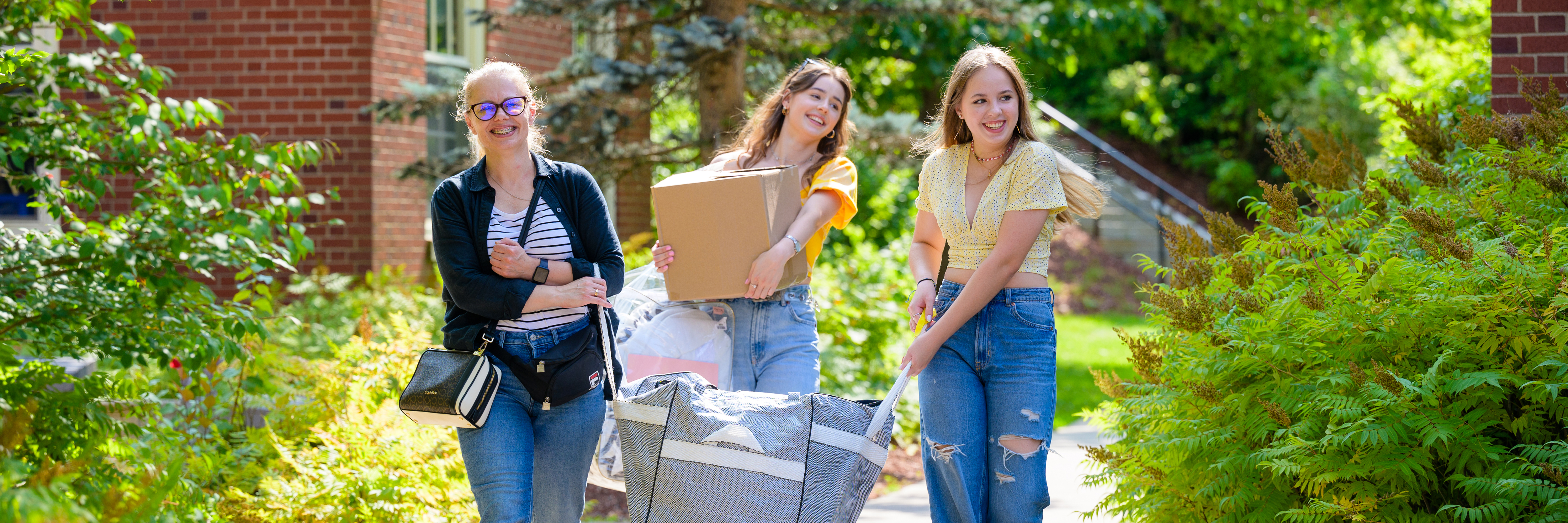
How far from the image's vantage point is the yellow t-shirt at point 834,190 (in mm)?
3504

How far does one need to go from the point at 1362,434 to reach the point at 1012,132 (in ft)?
3.81

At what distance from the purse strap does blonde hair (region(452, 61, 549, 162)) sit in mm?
443

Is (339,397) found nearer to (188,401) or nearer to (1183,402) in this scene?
(188,401)

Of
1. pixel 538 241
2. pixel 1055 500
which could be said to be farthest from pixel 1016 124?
pixel 1055 500

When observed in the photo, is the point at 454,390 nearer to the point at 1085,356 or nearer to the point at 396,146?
the point at 396,146

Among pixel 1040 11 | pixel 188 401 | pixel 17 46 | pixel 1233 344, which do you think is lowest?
pixel 188 401

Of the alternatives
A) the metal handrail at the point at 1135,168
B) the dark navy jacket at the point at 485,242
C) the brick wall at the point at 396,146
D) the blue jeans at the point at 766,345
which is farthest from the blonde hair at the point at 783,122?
the metal handrail at the point at 1135,168

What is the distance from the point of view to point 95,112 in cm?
359

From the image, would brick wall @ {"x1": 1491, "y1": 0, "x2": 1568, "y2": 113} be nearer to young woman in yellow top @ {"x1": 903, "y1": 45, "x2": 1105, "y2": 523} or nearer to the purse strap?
young woman in yellow top @ {"x1": 903, "y1": 45, "x2": 1105, "y2": 523}

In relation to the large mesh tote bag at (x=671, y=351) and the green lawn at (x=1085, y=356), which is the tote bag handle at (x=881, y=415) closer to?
the large mesh tote bag at (x=671, y=351)

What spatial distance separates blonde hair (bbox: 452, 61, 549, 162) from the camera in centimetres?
301

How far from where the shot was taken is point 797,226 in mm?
3402

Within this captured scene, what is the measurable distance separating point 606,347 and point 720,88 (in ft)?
14.3

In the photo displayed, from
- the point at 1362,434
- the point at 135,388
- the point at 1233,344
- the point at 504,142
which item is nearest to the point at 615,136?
the point at 135,388
